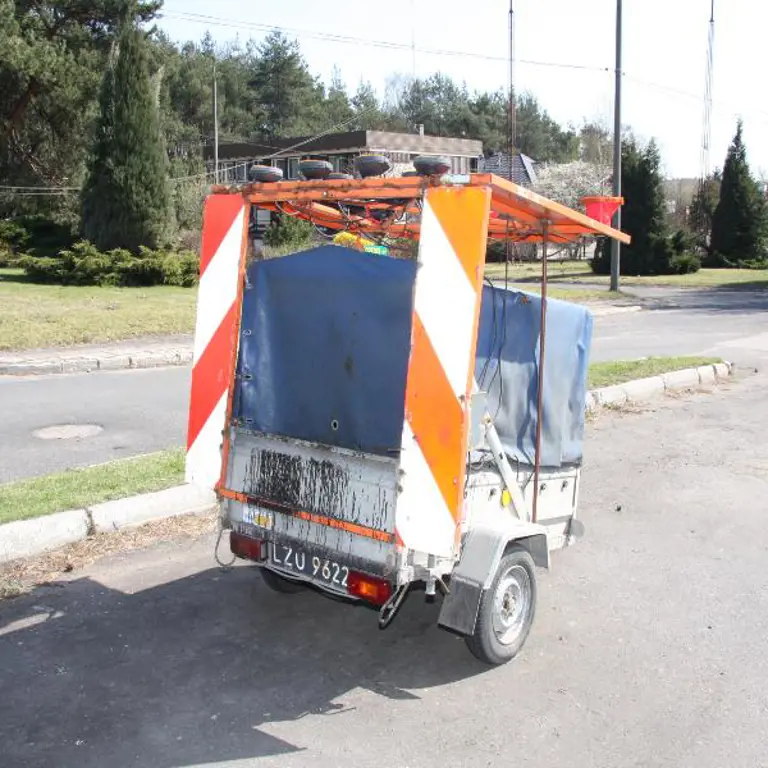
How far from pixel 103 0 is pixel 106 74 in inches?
399

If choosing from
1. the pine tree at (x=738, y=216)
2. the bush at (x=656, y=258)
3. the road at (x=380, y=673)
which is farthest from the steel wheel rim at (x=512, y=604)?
the pine tree at (x=738, y=216)

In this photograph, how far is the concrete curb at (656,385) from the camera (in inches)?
415

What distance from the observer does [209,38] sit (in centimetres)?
→ 8388

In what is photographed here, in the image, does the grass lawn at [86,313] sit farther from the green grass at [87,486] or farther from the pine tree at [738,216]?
the pine tree at [738,216]

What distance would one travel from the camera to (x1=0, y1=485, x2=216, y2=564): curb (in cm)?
539

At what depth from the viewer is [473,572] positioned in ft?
13.0

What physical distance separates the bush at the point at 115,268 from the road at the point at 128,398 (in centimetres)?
1155

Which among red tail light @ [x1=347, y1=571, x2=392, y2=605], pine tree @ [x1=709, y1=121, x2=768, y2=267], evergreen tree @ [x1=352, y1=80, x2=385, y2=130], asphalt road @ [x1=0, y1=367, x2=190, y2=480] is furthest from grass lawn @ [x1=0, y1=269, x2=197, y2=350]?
evergreen tree @ [x1=352, y1=80, x2=385, y2=130]

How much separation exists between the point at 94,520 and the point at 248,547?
1.88 metres

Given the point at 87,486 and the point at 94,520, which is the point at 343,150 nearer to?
the point at 87,486

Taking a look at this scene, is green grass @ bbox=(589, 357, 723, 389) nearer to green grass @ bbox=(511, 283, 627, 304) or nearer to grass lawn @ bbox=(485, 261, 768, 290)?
green grass @ bbox=(511, 283, 627, 304)

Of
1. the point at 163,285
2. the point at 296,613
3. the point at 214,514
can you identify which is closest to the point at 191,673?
the point at 296,613

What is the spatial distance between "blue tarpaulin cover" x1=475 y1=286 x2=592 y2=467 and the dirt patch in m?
2.51

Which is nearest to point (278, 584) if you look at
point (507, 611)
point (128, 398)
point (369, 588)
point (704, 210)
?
point (369, 588)
